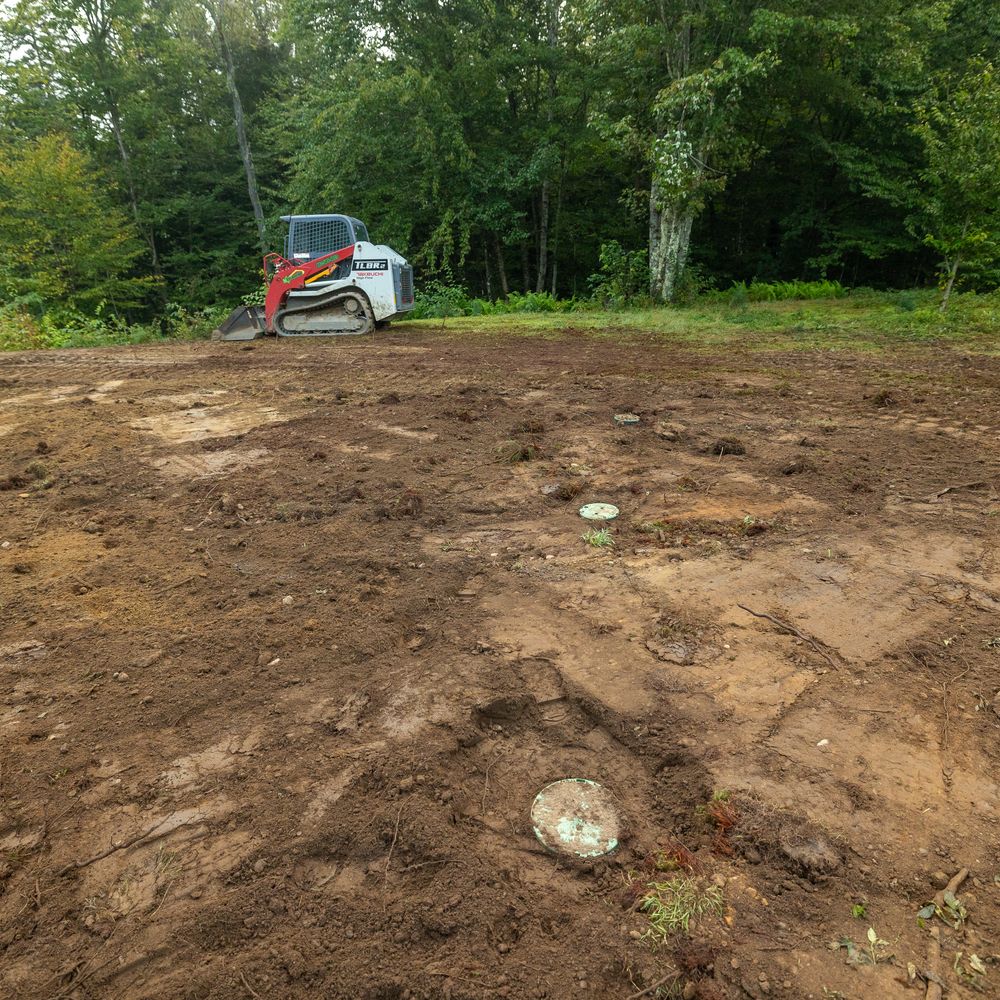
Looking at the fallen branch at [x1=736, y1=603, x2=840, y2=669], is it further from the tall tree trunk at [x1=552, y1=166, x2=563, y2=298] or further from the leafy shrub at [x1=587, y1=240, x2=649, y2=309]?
Answer: the tall tree trunk at [x1=552, y1=166, x2=563, y2=298]

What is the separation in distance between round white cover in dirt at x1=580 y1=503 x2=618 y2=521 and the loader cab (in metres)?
9.65

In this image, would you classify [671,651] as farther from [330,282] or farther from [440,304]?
[440,304]

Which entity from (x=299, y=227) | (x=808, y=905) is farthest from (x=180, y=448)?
(x=299, y=227)

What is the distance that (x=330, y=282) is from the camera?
12.4m

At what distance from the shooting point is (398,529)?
4207 mm

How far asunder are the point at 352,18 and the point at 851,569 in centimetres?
2058

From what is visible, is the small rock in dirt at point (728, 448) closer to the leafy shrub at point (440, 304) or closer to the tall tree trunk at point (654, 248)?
the tall tree trunk at point (654, 248)

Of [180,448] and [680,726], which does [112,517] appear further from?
[680,726]

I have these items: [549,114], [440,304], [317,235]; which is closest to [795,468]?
[317,235]

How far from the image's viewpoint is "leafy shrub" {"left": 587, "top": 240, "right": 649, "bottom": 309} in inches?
→ 644

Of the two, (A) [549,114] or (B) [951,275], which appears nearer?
(B) [951,275]

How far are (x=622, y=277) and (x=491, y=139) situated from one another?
7.74 m

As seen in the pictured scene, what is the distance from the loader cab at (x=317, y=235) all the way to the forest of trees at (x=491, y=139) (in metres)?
6.20

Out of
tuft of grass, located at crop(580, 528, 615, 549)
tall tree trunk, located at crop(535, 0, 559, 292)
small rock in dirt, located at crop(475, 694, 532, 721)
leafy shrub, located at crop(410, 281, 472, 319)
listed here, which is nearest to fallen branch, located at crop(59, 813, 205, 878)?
small rock in dirt, located at crop(475, 694, 532, 721)
